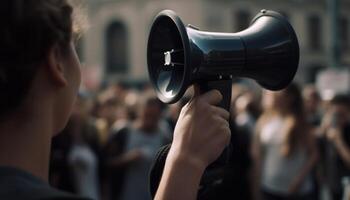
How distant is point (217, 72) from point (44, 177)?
18.5 inches

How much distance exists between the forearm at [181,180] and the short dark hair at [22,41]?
40cm

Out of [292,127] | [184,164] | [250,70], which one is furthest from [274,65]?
[292,127]

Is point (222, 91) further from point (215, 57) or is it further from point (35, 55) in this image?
point (35, 55)

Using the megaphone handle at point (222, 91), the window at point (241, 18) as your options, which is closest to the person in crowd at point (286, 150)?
the megaphone handle at point (222, 91)

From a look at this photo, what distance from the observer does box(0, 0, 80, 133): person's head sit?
1.01m

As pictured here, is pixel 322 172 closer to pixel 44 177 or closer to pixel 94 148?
pixel 94 148

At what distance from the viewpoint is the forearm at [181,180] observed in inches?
52.2

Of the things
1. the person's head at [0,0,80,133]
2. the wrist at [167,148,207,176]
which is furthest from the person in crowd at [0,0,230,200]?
the wrist at [167,148,207,176]

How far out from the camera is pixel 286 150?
5000mm

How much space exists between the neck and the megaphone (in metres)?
0.38

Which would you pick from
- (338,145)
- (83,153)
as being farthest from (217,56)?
(338,145)

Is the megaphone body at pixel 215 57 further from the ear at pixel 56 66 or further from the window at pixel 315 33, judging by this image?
the window at pixel 315 33

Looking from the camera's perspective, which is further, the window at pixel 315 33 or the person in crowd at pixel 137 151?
the window at pixel 315 33

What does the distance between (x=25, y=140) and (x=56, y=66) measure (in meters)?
0.14
